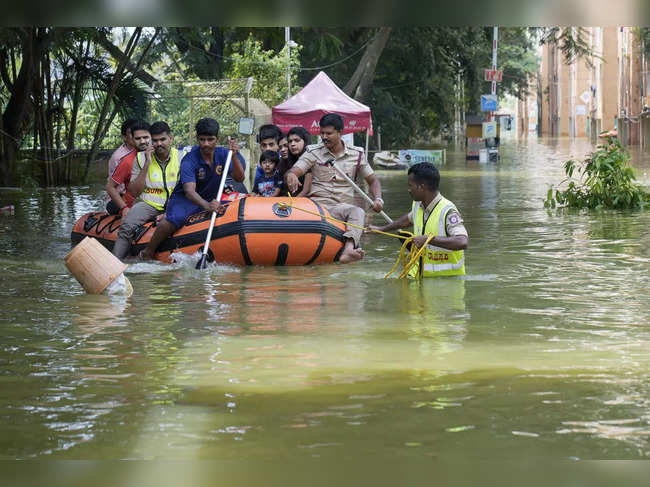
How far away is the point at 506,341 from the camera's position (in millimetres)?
7609

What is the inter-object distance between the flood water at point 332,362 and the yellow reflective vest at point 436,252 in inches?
7.3

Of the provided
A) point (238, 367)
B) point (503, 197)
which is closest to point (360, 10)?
point (238, 367)

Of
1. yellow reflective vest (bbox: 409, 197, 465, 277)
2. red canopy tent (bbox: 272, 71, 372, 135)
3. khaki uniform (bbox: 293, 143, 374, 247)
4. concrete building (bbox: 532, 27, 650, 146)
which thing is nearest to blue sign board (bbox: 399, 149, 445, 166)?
concrete building (bbox: 532, 27, 650, 146)

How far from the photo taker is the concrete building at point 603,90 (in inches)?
2163

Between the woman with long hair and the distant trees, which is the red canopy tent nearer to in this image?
the distant trees

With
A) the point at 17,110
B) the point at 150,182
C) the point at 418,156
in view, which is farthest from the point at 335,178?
the point at 418,156

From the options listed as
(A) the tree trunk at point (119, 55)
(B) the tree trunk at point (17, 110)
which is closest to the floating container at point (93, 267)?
(B) the tree trunk at point (17, 110)

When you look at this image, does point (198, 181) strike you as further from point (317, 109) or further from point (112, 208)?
point (317, 109)

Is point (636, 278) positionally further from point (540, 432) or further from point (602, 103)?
point (602, 103)

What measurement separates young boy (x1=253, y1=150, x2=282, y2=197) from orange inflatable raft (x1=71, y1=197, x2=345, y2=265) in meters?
1.00

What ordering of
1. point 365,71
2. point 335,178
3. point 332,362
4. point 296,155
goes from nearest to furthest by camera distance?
point 332,362 → point 335,178 → point 296,155 → point 365,71

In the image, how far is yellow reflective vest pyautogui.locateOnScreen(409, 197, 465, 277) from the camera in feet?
31.5

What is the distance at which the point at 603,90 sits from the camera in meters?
70.1

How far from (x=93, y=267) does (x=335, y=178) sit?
3582 millimetres
